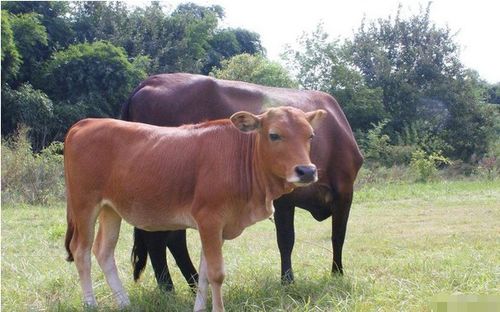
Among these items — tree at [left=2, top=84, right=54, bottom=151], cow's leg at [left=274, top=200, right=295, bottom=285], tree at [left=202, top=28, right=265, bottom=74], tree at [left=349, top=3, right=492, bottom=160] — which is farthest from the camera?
tree at [left=202, top=28, right=265, bottom=74]

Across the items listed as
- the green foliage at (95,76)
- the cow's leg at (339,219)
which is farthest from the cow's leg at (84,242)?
the green foliage at (95,76)

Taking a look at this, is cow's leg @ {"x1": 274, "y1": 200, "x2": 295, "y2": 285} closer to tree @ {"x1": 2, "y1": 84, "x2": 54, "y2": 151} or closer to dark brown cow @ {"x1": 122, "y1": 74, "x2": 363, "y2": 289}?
dark brown cow @ {"x1": 122, "y1": 74, "x2": 363, "y2": 289}

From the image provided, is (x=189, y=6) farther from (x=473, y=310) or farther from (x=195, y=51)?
(x=473, y=310)

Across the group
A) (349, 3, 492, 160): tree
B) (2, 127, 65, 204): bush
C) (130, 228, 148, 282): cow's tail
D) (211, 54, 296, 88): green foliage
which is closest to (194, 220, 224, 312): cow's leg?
(130, 228, 148, 282): cow's tail

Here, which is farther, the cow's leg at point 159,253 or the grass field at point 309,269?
the cow's leg at point 159,253

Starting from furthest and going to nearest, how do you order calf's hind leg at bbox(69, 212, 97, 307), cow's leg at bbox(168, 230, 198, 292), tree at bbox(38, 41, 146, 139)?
tree at bbox(38, 41, 146, 139)
cow's leg at bbox(168, 230, 198, 292)
calf's hind leg at bbox(69, 212, 97, 307)

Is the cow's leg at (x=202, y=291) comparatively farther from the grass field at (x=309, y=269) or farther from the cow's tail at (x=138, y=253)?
the cow's tail at (x=138, y=253)

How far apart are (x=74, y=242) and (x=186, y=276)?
112 cm

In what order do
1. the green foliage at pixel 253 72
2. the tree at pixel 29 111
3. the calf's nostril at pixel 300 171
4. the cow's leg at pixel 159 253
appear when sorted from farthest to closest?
the green foliage at pixel 253 72 → the tree at pixel 29 111 → the cow's leg at pixel 159 253 → the calf's nostril at pixel 300 171

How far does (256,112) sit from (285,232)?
1205 mm

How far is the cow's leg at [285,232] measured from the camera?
5781 millimetres

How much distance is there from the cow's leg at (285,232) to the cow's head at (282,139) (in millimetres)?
1588

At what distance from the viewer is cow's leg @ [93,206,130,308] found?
4.84 meters

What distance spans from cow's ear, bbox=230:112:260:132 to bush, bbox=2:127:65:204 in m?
12.2
